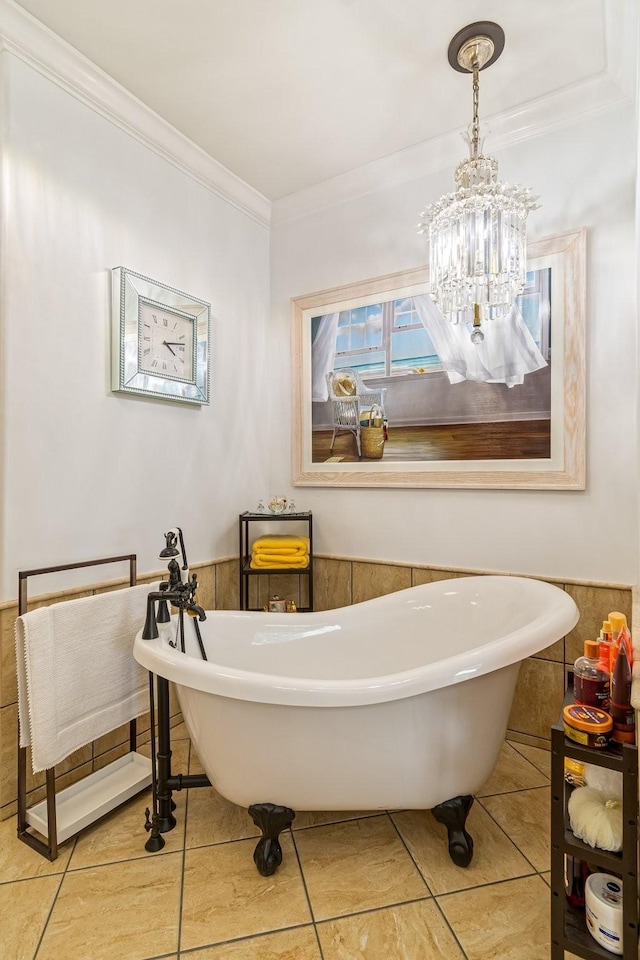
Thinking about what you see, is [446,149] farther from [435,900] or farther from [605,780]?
[435,900]

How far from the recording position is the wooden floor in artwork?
2111mm

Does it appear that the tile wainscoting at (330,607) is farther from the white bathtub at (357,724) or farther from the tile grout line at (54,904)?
the white bathtub at (357,724)

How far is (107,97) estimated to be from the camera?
195cm

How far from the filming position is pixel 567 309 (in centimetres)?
202

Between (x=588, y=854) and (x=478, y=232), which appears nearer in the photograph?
(x=588, y=854)

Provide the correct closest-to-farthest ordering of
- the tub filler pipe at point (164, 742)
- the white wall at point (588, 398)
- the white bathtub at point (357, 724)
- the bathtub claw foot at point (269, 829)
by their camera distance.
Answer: the white bathtub at point (357, 724), the bathtub claw foot at point (269, 829), the tub filler pipe at point (164, 742), the white wall at point (588, 398)

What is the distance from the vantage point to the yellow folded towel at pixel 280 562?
245cm

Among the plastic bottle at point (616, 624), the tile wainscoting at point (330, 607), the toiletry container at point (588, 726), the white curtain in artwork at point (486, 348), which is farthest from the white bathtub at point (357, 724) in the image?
the white curtain in artwork at point (486, 348)

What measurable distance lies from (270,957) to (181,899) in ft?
1.02

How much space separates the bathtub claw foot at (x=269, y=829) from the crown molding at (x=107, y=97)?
97.6 inches

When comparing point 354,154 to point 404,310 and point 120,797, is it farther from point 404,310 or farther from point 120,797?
point 120,797

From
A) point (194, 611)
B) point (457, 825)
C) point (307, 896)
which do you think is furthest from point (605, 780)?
point (194, 611)

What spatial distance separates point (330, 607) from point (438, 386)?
1.21m

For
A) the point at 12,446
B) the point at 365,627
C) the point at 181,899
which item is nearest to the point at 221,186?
the point at 12,446
